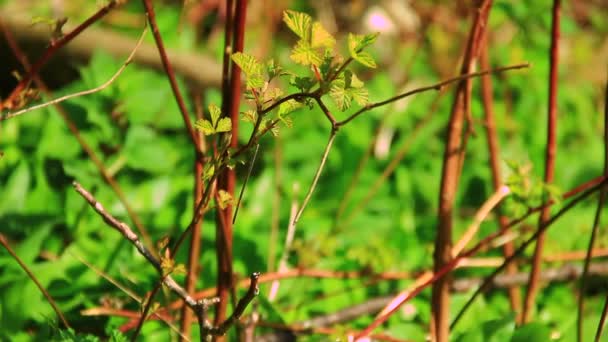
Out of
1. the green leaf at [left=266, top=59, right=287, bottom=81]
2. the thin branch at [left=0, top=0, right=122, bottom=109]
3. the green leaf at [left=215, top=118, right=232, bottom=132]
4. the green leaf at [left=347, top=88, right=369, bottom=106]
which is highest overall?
the thin branch at [left=0, top=0, right=122, bottom=109]

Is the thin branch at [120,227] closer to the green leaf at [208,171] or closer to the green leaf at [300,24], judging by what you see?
the green leaf at [208,171]

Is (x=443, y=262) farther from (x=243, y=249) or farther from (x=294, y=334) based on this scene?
(x=243, y=249)

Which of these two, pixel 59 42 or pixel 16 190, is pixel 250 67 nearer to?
pixel 59 42

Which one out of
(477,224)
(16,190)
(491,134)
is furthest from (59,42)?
(491,134)

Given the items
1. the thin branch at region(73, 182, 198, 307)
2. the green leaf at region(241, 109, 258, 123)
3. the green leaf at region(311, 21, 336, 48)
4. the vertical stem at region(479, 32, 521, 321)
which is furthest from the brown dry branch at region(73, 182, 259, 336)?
the vertical stem at region(479, 32, 521, 321)

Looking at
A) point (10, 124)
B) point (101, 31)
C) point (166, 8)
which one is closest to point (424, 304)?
point (10, 124)

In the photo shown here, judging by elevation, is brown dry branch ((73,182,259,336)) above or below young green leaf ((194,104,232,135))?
below

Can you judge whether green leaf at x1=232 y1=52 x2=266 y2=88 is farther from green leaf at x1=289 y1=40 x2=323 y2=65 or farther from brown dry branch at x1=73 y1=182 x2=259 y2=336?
brown dry branch at x1=73 y1=182 x2=259 y2=336
